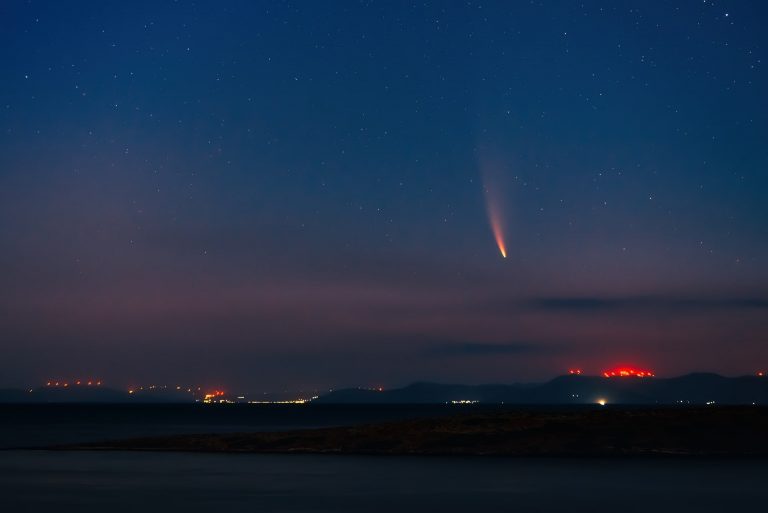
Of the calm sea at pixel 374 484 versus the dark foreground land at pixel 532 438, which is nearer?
the calm sea at pixel 374 484

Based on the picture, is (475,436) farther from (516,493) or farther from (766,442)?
(516,493)

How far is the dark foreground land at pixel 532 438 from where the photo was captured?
56.0m

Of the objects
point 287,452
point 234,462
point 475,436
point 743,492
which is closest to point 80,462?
point 234,462

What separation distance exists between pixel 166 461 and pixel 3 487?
13.6 metres

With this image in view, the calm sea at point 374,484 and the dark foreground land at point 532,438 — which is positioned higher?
the dark foreground land at point 532,438

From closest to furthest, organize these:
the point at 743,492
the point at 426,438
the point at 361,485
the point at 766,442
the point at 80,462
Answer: the point at 743,492, the point at 361,485, the point at 80,462, the point at 766,442, the point at 426,438

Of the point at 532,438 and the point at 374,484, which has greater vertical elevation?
the point at 532,438

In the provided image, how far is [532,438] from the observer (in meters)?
58.6

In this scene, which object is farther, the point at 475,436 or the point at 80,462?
the point at 475,436

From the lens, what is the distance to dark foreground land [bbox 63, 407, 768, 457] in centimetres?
5597

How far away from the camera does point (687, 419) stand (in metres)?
62.0

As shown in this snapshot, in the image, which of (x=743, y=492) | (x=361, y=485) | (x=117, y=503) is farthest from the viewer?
(x=361, y=485)

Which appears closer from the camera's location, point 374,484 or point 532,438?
point 374,484

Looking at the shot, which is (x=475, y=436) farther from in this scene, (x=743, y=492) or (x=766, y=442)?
(x=743, y=492)
